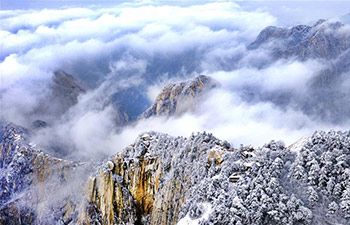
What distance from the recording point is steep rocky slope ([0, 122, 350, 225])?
32.9 meters

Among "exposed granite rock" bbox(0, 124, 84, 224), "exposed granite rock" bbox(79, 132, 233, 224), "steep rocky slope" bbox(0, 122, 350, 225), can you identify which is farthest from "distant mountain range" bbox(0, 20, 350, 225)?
"exposed granite rock" bbox(0, 124, 84, 224)

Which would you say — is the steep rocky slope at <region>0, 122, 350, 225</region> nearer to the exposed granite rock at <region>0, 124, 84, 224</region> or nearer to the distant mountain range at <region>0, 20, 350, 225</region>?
the distant mountain range at <region>0, 20, 350, 225</region>

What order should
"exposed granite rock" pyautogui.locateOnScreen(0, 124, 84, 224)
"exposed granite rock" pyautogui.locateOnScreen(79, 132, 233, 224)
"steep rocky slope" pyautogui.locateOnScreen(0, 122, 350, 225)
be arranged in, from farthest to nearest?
"exposed granite rock" pyautogui.locateOnScreen(0, 124, 84, 224)
"exposed granite rock" pyautogui.locateOnScreen(79, 132, 233, 224)
"steep rocky slope" pyautogui.locateOnScreen(0, 122, 350, 225)

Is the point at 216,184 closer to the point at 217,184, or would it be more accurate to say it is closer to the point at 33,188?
the point at 217,184

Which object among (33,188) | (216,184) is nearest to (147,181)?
(216,184)

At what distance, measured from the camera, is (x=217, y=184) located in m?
42.0

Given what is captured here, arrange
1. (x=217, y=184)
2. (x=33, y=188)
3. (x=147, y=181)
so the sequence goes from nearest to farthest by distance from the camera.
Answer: (x=217, y=184)
(x=147, y=181)
(x=33, y=188)

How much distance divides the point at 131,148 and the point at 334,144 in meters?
65.7

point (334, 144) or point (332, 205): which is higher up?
point (334, 144)

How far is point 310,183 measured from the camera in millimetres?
34500

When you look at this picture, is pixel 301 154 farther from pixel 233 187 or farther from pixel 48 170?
pixel 48 170

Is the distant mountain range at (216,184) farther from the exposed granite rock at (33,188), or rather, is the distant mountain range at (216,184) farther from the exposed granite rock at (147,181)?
the exposed granite rock at (33,188)

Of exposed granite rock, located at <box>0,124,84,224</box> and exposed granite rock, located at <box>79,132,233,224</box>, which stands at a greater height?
exposed granite rock, located at <box>79,132,233,224</box>

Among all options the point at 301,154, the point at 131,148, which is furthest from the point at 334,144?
the point at 131,148
